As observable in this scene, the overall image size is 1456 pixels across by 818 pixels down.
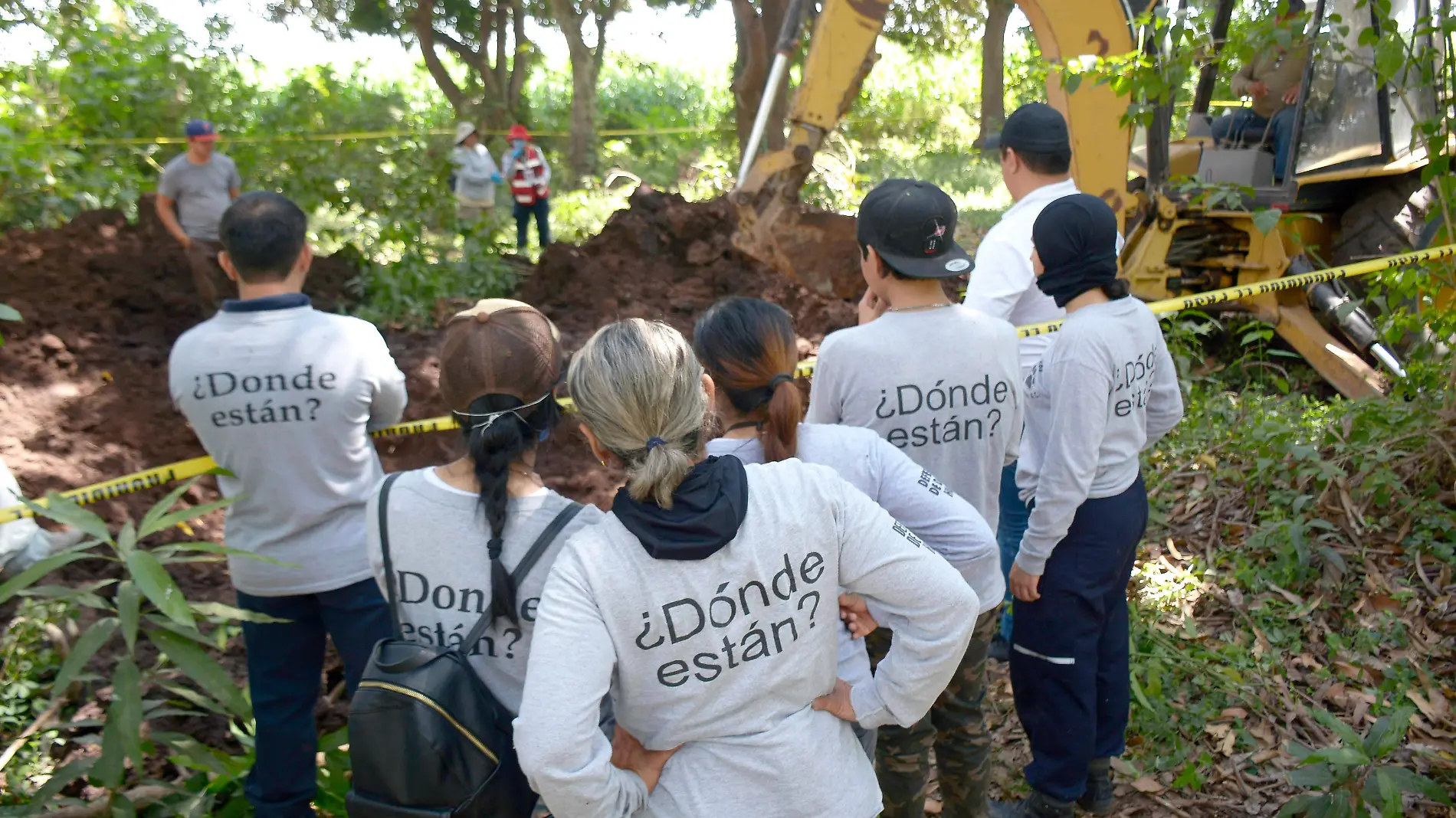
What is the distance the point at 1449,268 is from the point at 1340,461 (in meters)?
0.95

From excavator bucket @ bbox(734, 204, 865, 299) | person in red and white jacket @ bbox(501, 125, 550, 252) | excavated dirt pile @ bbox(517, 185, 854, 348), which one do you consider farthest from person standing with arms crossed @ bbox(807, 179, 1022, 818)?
person in red and white jacket @ bbox(501, 125, 550, 252)

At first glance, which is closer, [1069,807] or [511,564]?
[511,564]

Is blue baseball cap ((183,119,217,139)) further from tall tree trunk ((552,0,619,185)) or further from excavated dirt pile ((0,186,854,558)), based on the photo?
tall tree trunk ((552,0,619,185))

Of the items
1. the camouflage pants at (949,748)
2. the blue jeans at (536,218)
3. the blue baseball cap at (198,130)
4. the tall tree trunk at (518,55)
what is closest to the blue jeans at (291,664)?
the camouflage pants at (949,748)

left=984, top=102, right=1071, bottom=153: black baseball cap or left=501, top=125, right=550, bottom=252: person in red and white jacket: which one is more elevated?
left=984, top=102, right=1071, bottom=153: black baseball cap

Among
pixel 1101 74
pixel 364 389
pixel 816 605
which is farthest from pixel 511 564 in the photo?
pixel 1101 74

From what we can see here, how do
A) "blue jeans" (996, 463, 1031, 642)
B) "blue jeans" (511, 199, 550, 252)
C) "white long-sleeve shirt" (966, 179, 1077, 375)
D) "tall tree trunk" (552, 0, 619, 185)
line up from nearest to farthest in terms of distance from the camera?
"white long-sleeve shirt" (966, 179, 1077, 375) → "blue jeans" (996, 463, 1031, 642) → "blue jeans" (511, 199, 550, 252) → "tall tree trunk" (552, 0, 619, 185)

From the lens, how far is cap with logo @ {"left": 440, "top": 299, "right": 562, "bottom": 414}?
2.12 meters

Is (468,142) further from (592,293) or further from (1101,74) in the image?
(1101,74)

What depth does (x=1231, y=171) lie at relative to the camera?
7.53 metres

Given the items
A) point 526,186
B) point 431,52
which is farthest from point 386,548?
point 431,52

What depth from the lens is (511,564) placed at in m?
2.04

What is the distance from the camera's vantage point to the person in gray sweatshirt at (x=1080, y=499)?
9.51 ft

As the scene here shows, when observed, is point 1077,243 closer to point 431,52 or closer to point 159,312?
point 159,312
